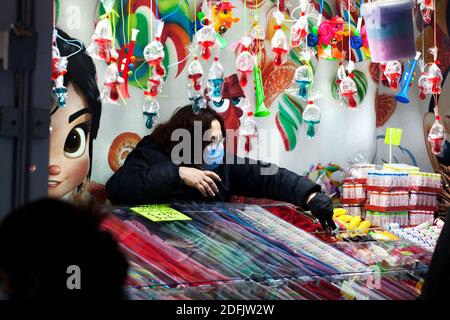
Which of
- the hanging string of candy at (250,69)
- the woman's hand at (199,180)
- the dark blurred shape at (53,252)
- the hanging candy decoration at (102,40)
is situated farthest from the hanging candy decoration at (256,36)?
the dark blurred shape at (53,252)

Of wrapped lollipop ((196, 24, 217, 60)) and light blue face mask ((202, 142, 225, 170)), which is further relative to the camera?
light blue face mask ((202, 142, 225, 170))

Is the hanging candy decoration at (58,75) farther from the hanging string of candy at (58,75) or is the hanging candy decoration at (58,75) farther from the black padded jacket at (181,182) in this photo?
the black padded jacket at (181,182)

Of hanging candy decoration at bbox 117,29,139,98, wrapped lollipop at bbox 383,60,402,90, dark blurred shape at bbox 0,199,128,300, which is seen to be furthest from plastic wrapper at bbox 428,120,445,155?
dark blurred shape at bbox 0,199,128,300

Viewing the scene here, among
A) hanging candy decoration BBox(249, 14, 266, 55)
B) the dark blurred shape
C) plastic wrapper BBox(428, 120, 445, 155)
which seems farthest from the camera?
plastic wrapper BBox(428, 120, 445, 155)

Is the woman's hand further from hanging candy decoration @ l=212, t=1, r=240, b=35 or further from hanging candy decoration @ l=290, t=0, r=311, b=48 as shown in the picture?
hanging candy decoration @ l=290, t=0, r=311, b=48

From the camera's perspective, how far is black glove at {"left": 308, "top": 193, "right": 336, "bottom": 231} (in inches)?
137

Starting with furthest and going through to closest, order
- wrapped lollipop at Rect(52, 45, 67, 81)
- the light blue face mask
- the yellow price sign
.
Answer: the light blue face mask < wrapped lollipop at Rect(52, 45, 67, 81) < the yellow price sign

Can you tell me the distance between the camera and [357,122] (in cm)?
503

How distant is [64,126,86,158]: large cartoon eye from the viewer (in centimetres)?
382

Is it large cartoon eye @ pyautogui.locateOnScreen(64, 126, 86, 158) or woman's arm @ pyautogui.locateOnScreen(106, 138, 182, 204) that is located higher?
large cartoon eye @ pyautogui.locateOnScreen(64, 126, 86, 158)

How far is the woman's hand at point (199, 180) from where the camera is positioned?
11.5 feet

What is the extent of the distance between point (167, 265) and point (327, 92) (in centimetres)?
273

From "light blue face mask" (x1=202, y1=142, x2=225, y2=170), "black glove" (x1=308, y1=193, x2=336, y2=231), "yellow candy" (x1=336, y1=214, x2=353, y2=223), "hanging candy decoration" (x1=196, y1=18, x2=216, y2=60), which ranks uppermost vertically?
"hanging candy decoration" (x1=196, y1=18, x2=216, y2=60)
